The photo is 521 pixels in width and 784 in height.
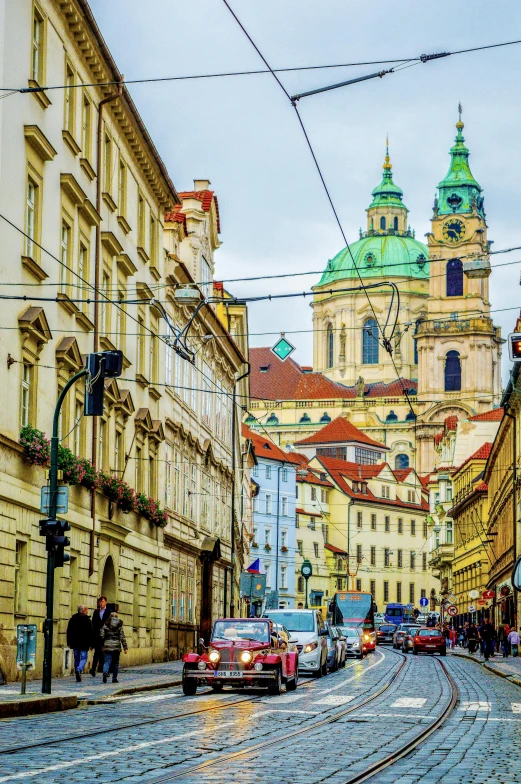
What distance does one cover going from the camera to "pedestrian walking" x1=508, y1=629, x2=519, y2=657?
190 ft

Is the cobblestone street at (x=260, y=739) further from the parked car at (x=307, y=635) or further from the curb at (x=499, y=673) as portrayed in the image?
the parked car at (x=307, y=635)

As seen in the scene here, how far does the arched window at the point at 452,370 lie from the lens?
155 metres

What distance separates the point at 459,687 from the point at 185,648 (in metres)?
18.2

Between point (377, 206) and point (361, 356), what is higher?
point (377, 206)

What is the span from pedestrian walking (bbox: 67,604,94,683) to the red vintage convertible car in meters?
2.38

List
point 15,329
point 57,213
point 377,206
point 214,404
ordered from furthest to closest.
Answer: point 377,206 < point 214,404 < point 57,213 < point 15,329

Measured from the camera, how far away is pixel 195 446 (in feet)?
169

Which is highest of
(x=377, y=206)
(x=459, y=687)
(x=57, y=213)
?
(x=377, y=206)

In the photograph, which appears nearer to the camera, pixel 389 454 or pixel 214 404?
pixel 214 404

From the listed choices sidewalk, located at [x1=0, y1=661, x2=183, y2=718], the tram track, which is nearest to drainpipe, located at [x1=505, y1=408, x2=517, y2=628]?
sidewalk, located at [x1=0, y1=661, x2=183, y2=718]

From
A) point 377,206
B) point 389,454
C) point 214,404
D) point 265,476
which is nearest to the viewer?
point 214,404

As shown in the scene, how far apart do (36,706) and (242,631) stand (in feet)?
24.5

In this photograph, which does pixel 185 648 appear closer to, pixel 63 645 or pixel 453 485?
pixel 63 645

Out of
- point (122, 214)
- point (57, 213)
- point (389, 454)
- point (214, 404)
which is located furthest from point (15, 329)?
point (389, 454)
